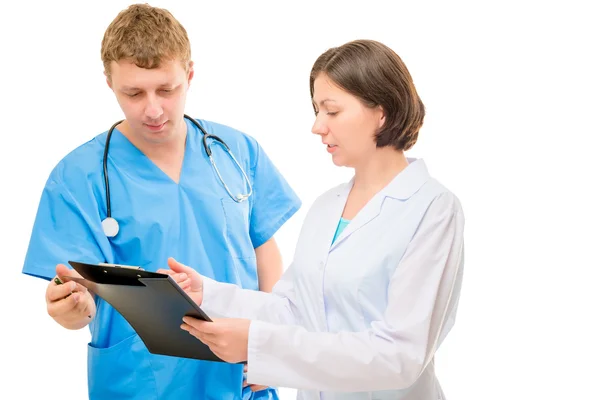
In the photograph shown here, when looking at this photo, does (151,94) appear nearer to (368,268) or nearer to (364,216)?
(364,216)

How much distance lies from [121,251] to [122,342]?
0.25 m

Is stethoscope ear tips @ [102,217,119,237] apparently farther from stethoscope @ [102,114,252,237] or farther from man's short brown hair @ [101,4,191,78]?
man's short brown hair @ [101,4,191,78]

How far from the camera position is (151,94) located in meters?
2.18

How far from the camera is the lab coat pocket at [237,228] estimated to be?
7.86 ft

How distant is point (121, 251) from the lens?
2271mm

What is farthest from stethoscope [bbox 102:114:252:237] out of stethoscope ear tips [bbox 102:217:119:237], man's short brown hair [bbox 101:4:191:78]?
man's short brown hair [bbox 101:4:191:78]

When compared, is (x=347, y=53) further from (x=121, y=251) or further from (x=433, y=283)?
(x=121, y=251)

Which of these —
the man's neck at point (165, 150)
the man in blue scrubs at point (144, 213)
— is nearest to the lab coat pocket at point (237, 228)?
the man in blue scrubs at point (144, 213)

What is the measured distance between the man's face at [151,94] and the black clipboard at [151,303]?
48 cm

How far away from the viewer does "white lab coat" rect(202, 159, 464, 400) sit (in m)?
1.74

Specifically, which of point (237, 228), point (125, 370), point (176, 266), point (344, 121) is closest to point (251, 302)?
point (176, 266)

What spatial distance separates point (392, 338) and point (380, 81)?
571mm

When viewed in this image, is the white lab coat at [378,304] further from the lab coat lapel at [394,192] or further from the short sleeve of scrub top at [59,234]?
the short sleeve of scrub top at [59,234]

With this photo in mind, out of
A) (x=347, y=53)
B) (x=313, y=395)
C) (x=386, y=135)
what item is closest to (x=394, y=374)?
(x=313, y=395)
